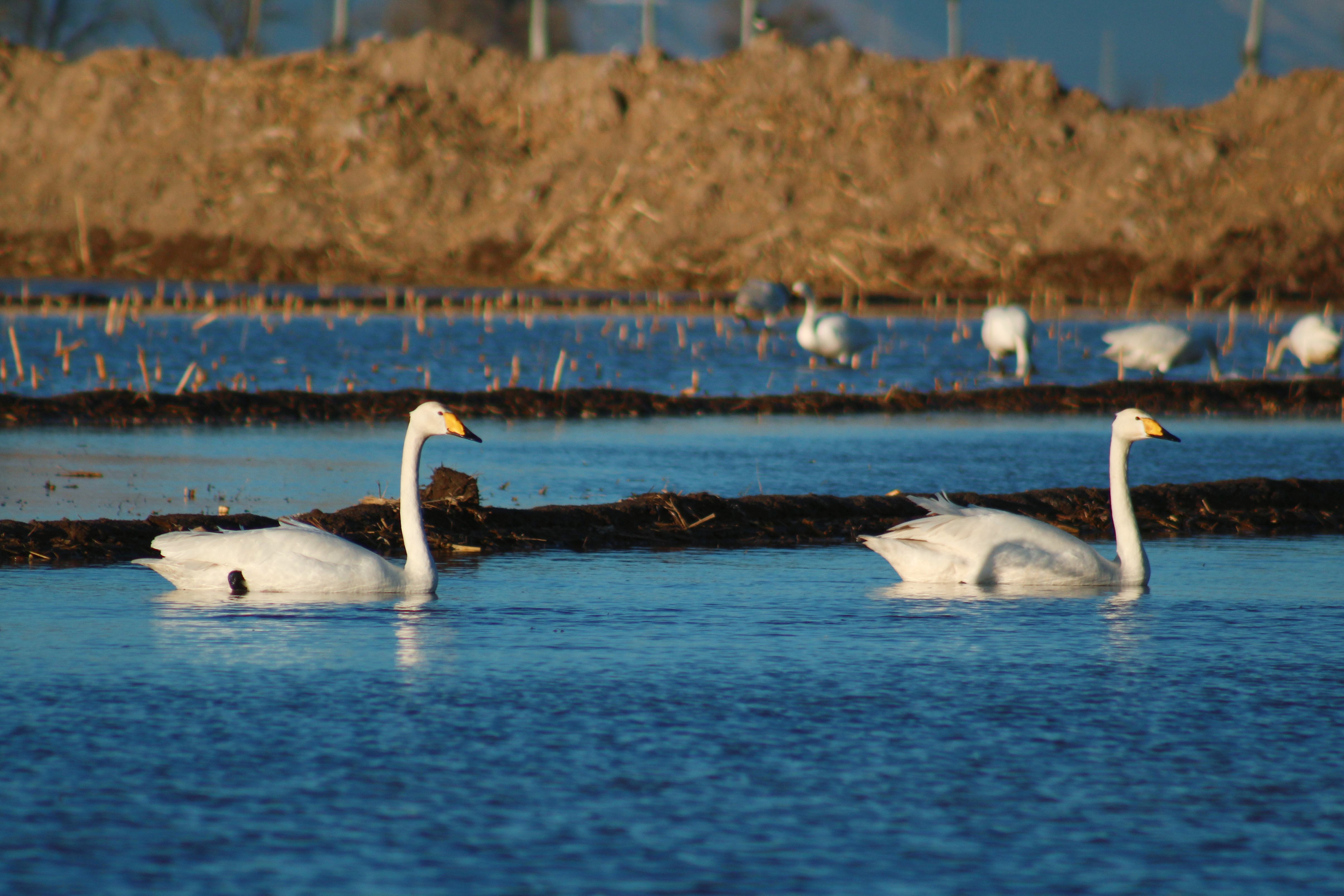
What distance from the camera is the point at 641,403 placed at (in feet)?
79.0

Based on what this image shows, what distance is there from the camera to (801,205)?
61.5 m

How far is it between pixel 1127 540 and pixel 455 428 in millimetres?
4335

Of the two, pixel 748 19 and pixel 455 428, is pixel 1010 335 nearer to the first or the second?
pixel 455 428

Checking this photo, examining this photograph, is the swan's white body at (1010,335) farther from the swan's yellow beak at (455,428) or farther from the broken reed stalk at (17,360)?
the swan's yellow beak at (455,428)

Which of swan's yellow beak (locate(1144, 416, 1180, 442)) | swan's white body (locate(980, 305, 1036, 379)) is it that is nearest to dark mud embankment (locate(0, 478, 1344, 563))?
swan's yellow beak (locate(1144, 416, 1180, 442))

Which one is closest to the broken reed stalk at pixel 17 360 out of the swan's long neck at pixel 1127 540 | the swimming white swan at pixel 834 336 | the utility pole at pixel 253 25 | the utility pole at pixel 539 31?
the swimming white swan at pixel 834 336

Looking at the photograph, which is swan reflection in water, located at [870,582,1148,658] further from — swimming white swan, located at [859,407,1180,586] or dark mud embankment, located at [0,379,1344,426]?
dark mud embankment, located at [0,379,1344,426]

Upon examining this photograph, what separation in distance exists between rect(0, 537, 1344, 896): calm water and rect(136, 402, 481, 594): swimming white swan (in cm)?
16

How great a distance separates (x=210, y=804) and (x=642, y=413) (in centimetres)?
1691

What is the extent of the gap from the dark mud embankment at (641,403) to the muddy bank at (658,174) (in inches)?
1122

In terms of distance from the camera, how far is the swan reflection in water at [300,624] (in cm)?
959

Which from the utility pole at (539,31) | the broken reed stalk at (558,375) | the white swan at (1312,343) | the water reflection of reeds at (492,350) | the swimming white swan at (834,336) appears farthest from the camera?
the utility pole at (539,31)

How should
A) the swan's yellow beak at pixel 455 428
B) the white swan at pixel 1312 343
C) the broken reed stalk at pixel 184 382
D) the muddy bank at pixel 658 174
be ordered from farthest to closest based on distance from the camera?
1. the muddy bank at pixel 658 174
2. the white swan at pixel 1312 343
3. the broken reed stalk at pixel 184 382
4. the swan's yellow beak at pixel 455 428

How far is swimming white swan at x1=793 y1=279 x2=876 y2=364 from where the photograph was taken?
106ft
